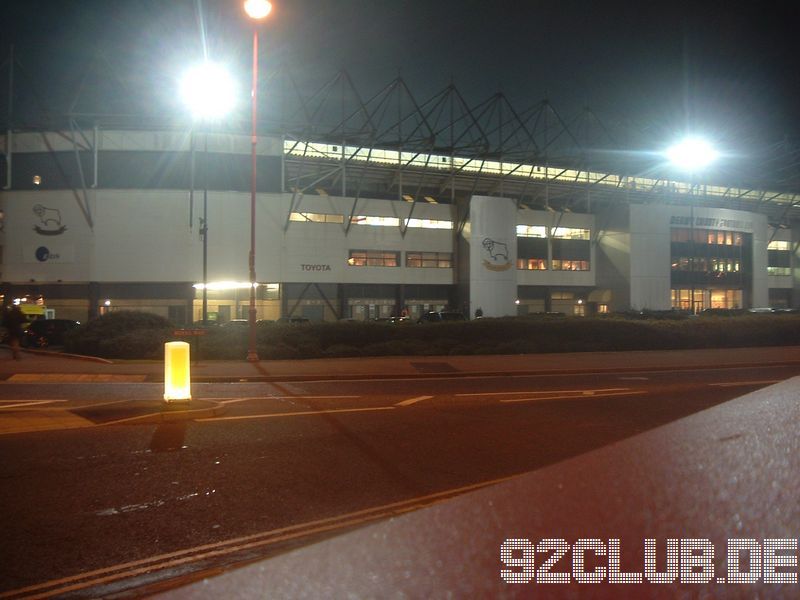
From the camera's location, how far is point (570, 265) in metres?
65.3

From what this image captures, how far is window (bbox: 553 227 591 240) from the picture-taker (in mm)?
65044

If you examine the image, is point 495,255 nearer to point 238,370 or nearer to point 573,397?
point 238,370

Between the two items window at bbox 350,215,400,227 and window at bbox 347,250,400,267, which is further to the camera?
window at bbox 347,250,400,267

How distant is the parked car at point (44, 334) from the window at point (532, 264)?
133 feet

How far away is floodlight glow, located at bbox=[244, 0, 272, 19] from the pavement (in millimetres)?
8819

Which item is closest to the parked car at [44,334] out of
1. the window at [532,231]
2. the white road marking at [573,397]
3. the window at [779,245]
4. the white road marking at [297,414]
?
the white road marking at [297,414]

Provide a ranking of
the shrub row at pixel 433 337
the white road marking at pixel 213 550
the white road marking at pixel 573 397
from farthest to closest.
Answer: the shrub row at pixel 433 337 < the white road marking at pixel 573 397 < the white road marking at pixel 213 550

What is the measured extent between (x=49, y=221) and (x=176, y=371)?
45.1 metres

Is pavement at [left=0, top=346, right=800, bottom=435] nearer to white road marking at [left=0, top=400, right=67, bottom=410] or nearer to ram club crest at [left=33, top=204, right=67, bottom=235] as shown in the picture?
white road marking at [left=0, top=400, right=67, bottom=410]

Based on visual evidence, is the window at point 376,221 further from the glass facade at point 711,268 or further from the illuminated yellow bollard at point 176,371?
the illuminated yellow bollard at point 176,371

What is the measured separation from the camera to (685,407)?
12.3 metres

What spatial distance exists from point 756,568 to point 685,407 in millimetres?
10019

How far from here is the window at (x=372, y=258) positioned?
56.4 m

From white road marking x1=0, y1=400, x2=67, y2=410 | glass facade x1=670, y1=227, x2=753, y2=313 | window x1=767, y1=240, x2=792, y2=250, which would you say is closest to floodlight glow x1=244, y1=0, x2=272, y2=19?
white road marking x1=0, y1=400, x2=67, y2=410
